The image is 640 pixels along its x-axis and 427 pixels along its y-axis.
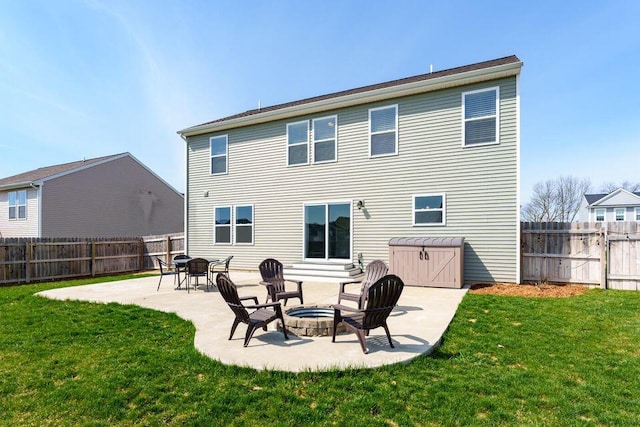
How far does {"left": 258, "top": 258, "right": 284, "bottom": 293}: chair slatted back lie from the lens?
629 centimetres

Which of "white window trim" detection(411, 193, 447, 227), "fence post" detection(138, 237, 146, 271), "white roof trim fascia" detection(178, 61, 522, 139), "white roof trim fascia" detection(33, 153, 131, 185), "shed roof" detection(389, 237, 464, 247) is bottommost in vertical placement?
"fence post" detection(138, 237, 146, 271)

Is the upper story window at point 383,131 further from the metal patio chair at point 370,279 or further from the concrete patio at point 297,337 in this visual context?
the metal patio chair at point 370,279

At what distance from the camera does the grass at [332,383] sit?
2674 mm

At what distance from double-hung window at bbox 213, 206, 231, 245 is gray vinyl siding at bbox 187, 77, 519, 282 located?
0.26 meters

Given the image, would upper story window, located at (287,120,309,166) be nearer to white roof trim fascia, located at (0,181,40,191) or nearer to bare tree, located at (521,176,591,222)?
white roof trim fascia, located at (0,181,40,191)

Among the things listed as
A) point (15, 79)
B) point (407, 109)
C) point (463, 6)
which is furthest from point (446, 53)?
point (15, 79)

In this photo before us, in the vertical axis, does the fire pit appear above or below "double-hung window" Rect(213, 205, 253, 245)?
below

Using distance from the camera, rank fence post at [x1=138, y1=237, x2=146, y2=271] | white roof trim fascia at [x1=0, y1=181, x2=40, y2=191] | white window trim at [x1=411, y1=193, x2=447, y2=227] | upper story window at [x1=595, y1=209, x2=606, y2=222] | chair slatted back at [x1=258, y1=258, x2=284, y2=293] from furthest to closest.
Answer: upper story window at [x1=595, y1=209, x2=606, y2=222] → white roof trim fascia at [x1=0, y1=181, x2=40, y2=191] → fence post at [x1=138, y1=237, x2=146, y2=271] → white window trim at [x1=411, y1=193, x2=447, y2=227] → chair slatted back at [x1=258, y1=258, x2=284, y2=293]

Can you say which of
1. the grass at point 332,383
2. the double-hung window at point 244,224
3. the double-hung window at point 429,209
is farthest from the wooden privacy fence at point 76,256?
the double-hung window at point 429,209

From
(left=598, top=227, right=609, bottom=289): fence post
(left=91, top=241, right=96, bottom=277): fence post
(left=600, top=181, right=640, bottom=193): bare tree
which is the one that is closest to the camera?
(left=598, top=227, right=609, bottom=289): fence post

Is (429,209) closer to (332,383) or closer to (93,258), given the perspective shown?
(332,383)

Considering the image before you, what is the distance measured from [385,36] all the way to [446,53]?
277 centimetres

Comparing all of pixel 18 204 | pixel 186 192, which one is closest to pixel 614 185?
pixel 186 192

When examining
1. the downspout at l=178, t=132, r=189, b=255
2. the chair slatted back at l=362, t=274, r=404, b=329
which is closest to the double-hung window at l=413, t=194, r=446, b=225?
the chair slatted back at l=362, t=274, r=404, b=329
